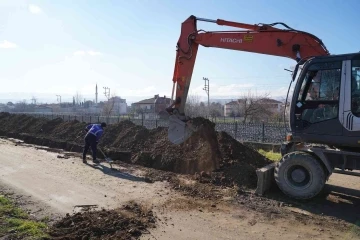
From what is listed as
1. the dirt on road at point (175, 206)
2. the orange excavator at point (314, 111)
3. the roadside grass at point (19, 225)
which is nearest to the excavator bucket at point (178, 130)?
the dirt on road at point (175, 206)

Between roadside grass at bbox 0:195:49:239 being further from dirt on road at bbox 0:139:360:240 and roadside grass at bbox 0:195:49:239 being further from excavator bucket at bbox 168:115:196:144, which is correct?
excavator bucket at bbox 168:115:196:144

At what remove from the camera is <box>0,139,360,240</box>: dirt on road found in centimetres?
525

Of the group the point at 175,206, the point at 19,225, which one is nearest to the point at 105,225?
the point at 19,225

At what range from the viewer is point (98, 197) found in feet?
23.1

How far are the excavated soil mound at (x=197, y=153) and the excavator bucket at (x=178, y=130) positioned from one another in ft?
2.68

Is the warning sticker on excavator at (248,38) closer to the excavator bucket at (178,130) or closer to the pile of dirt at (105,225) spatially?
the excavator bucket at (178,130)

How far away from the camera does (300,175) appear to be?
6.81 metres

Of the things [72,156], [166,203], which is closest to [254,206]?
[166,203]

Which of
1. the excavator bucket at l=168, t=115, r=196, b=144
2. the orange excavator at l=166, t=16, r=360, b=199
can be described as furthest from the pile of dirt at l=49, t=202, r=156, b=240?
the excavator bucket at l=168, t=115, r=196, b=144

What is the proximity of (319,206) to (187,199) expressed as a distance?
108 inches

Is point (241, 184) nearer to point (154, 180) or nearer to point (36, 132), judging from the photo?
point (154, 180)

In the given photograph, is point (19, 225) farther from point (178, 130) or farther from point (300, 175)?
point (300, 175)

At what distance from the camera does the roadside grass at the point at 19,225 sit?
4.96m

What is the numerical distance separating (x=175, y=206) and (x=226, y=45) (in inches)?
181
